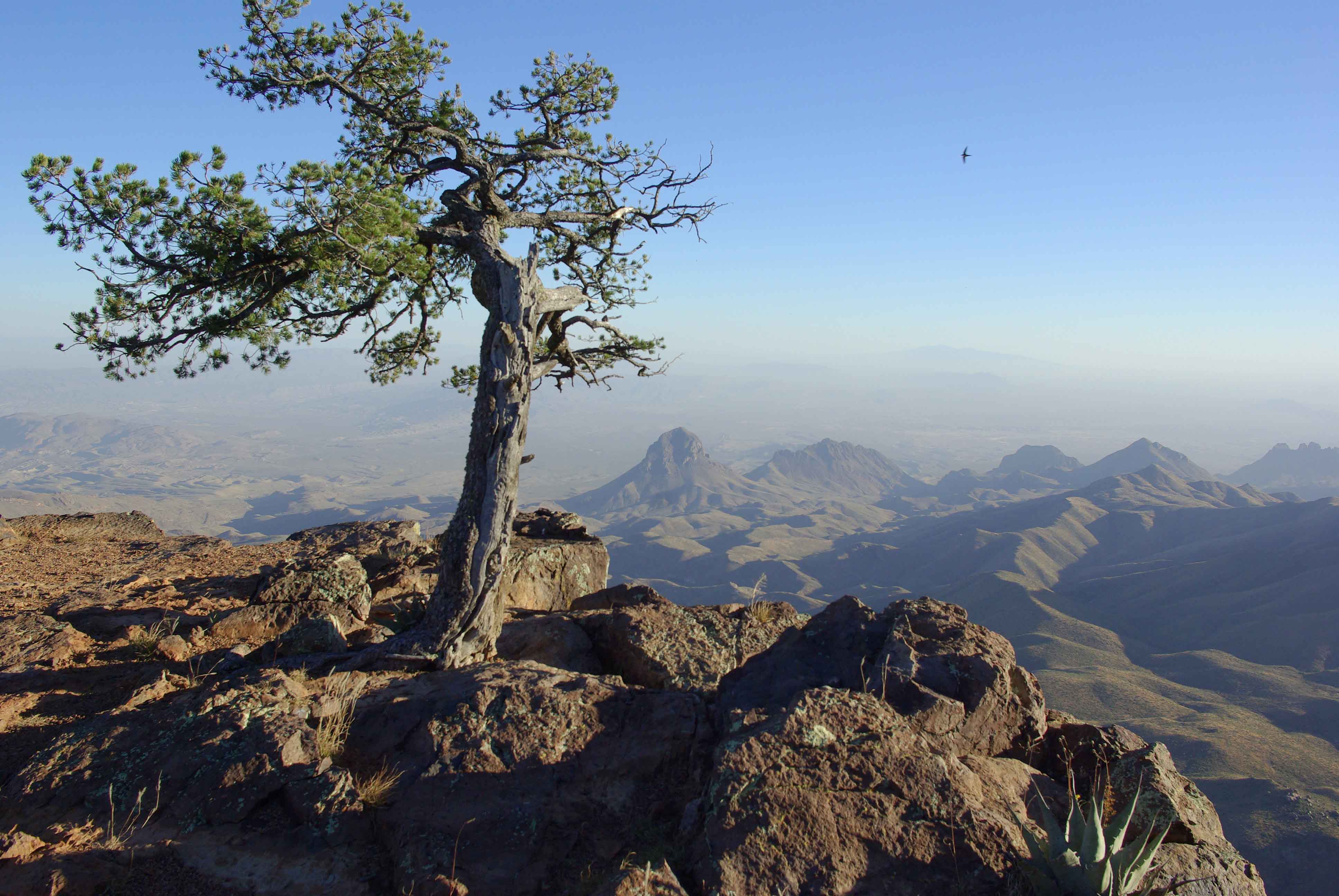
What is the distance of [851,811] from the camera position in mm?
5211

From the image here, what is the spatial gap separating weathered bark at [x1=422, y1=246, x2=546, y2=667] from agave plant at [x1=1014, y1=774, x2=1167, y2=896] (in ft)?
20.1

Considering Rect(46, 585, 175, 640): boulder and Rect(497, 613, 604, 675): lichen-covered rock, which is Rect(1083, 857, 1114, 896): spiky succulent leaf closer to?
Rect(497, 613, 604, 675): lichen-covered rock

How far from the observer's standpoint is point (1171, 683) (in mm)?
103750

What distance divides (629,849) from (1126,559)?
225 meters

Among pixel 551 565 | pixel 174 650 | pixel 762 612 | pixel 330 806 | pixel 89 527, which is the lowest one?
pixel 89 527

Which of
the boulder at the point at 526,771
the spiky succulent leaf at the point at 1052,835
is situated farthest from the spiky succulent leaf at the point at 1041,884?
the boulder at the point at 526,771

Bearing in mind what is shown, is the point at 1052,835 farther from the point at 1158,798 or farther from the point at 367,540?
the point at 367,540

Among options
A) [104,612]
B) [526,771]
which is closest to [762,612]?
[526,771]

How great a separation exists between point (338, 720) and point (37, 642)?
5716 mm

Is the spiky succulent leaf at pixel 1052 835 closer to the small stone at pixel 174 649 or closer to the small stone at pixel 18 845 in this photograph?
the small stone at pixel 18 845

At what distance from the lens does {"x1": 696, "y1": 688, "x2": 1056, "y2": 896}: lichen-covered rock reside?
4.80m

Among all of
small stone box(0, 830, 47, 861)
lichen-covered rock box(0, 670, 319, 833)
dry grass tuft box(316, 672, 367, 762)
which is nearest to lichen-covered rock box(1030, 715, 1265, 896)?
dry grass tuft box(316, 672, 367, 762)

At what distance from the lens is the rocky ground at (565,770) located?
4.98m

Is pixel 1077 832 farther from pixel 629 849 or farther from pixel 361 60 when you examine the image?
pixel 361 60
